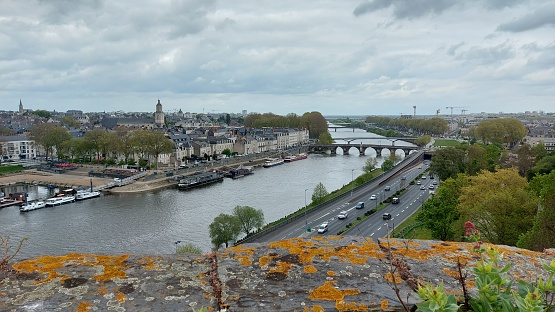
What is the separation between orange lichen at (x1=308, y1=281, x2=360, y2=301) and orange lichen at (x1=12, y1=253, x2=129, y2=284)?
1265mm

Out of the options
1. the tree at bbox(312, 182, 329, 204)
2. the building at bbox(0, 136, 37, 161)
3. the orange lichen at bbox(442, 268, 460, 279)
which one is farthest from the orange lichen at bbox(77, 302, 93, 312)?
the building at bbox(0, 136, 37, 161)

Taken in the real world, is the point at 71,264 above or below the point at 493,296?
below

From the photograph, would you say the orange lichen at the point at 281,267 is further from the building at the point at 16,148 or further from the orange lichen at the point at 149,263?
the building at the point at 16,148

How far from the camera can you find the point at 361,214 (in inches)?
914

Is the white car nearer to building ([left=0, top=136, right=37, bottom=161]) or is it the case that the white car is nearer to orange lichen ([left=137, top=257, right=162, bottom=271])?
orange lichen ([left=137, top=257, right=162, bottom=271])

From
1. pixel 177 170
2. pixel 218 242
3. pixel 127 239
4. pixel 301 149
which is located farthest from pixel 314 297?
pixel 301 149

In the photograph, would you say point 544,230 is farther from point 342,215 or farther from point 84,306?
point 342,215

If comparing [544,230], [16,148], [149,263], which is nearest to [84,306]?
[149,263]

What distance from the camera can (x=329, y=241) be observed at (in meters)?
3.26

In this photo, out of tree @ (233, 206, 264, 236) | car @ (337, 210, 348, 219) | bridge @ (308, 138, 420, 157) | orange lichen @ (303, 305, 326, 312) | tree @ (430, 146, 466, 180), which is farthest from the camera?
bridge @ (308, 138, 420, 157)

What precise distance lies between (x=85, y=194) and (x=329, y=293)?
35861mm

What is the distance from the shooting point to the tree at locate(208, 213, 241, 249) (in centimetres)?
1833

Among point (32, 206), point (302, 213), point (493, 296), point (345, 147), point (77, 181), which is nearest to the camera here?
point (493, 296)

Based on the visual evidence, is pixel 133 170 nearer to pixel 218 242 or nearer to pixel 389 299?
pixel 218 242
